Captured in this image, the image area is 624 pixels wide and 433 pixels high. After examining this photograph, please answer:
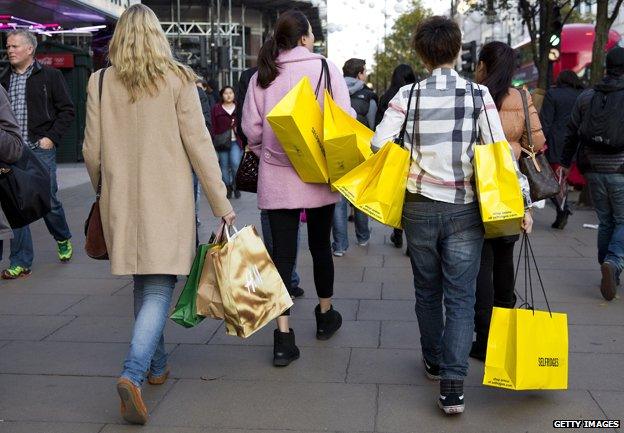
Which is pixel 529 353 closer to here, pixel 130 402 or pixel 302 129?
pixel 302 129

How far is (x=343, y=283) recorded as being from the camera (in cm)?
732

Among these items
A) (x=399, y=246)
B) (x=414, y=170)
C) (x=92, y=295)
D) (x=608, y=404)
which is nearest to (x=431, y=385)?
(x=608, y=404)

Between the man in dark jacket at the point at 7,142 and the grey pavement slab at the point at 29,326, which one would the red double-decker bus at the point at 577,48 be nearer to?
the grey pavement slab at the point at 29,326

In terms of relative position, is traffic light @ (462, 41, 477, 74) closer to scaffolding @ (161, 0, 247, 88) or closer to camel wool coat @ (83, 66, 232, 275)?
scaffolding @ (161, 0, 247, 88)

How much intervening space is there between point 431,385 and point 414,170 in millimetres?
1184

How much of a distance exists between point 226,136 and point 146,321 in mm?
9935

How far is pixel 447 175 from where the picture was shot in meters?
4.07

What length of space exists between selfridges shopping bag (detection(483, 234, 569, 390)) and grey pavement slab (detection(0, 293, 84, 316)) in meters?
3.43

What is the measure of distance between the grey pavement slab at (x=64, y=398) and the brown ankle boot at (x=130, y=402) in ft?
0.58

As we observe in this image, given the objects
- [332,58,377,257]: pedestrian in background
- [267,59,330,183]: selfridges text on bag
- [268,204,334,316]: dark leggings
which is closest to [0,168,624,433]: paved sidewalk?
[268,204,334,316]: dark leggings

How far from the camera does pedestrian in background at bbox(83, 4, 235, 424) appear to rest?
4125 mm

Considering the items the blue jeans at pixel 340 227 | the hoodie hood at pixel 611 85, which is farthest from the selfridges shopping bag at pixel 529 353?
the blue jeans at pixel 340 227

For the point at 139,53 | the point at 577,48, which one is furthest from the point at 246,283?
the point at 577,48

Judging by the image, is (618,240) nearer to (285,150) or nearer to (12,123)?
(285,150)
